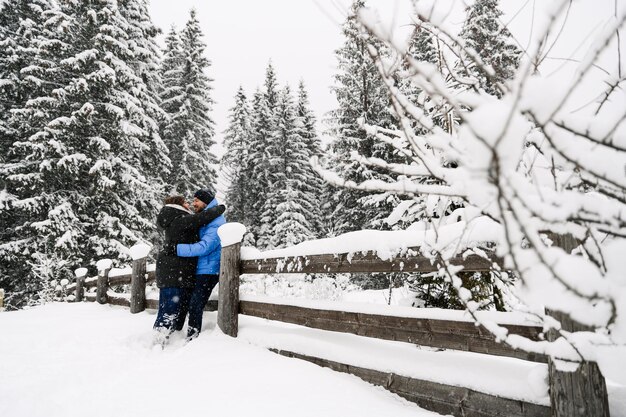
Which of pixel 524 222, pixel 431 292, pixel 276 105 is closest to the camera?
pixel 524 222

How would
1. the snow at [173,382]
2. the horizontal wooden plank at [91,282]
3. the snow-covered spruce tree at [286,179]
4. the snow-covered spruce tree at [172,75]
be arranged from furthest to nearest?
the snow-covered spruce tree at [286,179] → the snow-covered spruce tree at [172,75] → the horizontal wooden plank at [91,282] → the snow at [173,382]

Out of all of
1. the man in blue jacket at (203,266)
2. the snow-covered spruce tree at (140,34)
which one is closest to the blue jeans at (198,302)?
the man in blue jacket at (203,266)

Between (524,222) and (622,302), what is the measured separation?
1.23 ft

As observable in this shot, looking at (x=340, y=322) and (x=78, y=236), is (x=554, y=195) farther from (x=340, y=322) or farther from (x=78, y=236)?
(x=78, y=236)

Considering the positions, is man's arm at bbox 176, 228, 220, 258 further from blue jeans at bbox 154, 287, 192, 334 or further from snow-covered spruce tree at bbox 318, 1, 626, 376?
snow-covered spruce tree at bbox 318, 1, 626, 376

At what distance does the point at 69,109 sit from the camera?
551 inches

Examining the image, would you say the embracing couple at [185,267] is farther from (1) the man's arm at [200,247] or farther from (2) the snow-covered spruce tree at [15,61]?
(2) the snow-covered spruce tree at [15,61]

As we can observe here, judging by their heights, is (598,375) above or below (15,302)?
above

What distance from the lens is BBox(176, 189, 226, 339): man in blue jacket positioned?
4.24 meters

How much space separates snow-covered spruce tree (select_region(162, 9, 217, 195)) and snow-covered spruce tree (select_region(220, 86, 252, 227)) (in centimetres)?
614

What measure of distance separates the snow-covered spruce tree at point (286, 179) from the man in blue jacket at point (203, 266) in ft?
66.7

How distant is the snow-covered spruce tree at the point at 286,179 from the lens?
25.2m

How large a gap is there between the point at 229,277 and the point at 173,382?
1274 millimetres

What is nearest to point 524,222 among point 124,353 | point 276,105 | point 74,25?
point 124,353
